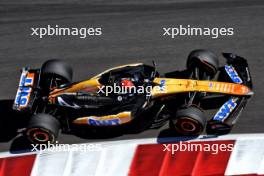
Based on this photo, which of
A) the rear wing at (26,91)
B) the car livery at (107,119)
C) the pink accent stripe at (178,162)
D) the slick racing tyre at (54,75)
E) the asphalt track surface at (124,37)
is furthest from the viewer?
the asphalt track surface at (124,37)

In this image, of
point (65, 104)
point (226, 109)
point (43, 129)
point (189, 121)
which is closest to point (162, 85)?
point (189, 121)

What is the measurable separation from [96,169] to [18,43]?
18.0ft

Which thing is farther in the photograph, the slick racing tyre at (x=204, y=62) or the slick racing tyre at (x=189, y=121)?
the slick racing tyre at (x=204, y=62)

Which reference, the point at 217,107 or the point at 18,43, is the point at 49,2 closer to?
the point at 18,43

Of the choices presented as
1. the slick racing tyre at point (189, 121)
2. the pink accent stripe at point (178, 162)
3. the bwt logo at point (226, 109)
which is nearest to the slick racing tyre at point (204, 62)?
the bwt logo at point (226, 109)

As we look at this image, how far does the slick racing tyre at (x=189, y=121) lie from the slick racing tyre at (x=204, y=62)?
5.14ft

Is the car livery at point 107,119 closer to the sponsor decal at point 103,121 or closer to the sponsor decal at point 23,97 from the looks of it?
the sponsor decal at point 103,121

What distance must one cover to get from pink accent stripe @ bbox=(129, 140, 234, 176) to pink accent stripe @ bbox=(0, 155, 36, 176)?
2.03 metres

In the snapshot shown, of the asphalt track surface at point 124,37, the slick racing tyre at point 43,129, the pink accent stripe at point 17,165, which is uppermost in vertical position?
the asphalt track surface at point 124,37

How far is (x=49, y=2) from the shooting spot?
48.2 feet

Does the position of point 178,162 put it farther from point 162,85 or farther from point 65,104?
point 65,104

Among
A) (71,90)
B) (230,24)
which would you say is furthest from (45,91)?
(230,24)

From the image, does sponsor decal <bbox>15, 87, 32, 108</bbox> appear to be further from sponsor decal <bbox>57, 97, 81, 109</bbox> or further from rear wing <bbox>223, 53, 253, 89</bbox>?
rear wing <bbox>223, 53, 253, 89</bbox>

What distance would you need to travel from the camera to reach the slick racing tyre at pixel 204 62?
10.6 meters
